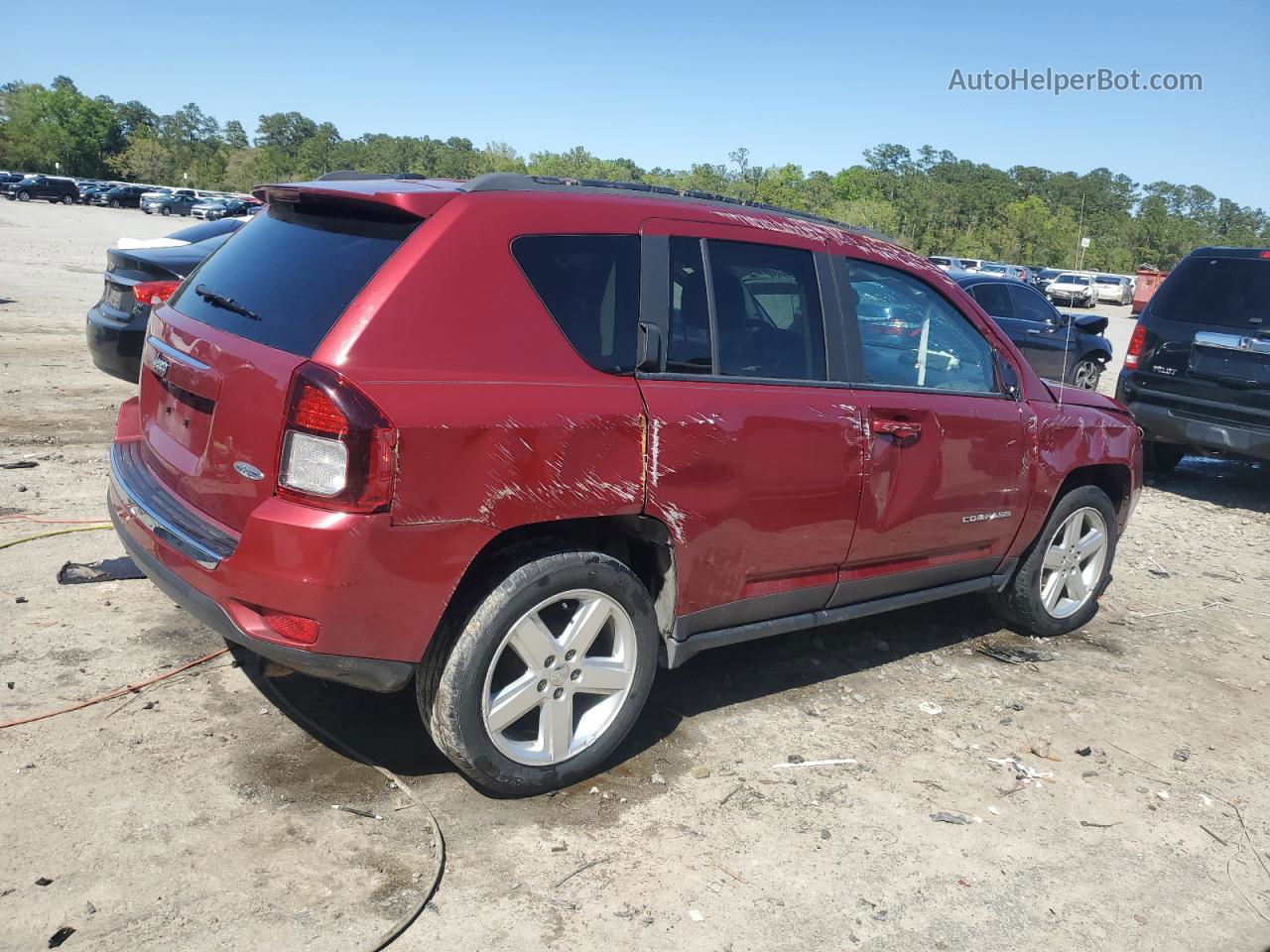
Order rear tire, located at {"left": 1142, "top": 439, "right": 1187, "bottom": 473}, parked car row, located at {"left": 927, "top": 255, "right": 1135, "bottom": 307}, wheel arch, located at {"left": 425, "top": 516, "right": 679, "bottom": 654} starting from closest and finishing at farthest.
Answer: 1. wheel arch, located at {"left": 425, "top": 516, "right": 679, "bottom": 654}
2. rear tire, located at {"left": 1142, "top": 439, "right": 1187, "bottom": 473}
3. parked car row, located at {"left": 927, "top": 255, "right": 1135, "bottom": 307}

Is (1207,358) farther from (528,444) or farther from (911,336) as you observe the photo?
(528,444)

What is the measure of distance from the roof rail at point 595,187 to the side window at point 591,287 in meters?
0.23

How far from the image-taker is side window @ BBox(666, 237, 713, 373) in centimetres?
354

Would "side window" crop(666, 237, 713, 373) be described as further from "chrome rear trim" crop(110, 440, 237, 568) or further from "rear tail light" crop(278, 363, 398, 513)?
"chrome rear trim" crop(110, 440, 237, 568)

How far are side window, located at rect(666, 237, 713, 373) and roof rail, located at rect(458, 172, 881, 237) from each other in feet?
0.97

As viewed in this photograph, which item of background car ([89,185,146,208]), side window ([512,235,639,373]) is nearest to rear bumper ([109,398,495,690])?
side window ([512,235,639,373])

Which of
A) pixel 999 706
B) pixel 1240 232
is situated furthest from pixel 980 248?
pixel 999 706

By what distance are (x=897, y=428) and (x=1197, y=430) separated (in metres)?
5.62

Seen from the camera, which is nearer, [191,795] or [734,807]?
[191,795]

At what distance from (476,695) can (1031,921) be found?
1.78 metres

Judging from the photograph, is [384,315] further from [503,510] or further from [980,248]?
[980,248]

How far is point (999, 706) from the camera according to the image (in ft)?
14.9

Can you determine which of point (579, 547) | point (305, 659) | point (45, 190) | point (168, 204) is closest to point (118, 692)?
point (305, 659)

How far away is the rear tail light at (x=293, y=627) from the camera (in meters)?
2.91
